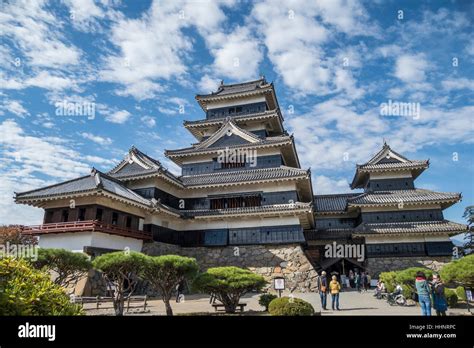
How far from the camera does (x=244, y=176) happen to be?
2703 cm

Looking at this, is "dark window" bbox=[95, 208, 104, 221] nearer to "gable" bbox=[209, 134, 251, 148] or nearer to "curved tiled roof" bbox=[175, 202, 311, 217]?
"curved tiled roof" bbox=[175, 202, 311, 217]

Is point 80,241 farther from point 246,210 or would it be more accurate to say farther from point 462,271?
point 462,271

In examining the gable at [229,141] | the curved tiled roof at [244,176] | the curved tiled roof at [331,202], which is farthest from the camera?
the curved tiled roof at [331,202]

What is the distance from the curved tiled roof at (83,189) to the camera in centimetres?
1977

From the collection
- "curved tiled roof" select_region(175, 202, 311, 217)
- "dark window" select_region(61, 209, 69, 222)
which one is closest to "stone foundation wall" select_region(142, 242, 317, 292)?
"curved tiled roof" select_region(175, 202, 311, 217)

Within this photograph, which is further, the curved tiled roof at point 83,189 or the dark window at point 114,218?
the dark window at point 114,218

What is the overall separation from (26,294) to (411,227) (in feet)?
96.5

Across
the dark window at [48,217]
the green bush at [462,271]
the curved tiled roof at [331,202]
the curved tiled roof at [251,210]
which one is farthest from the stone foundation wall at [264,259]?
the green bush at [462,271]

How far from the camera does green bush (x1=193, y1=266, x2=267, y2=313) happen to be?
42.8 ft

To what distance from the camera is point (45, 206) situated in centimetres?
2114

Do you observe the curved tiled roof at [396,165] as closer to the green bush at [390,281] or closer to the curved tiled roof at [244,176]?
the curved tiled roof at [244,176]

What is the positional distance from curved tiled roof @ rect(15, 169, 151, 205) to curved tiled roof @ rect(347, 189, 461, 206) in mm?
20503

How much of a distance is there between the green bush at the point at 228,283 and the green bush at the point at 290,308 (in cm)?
167

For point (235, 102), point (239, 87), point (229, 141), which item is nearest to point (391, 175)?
point (229, 141)
